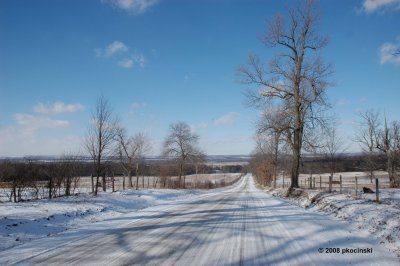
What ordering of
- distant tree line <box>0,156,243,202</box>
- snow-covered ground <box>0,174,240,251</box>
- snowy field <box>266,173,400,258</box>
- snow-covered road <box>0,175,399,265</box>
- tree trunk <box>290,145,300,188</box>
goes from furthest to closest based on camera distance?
tree trunk <box>290,145,300,188</box> → distant tree line <box>0,156,243,202</box> → snow-covered ground <box>0,174,240,251</box> → snowy field <box>266,173,400,258</box> → snow-covered road <box>0,175,399,265</box>

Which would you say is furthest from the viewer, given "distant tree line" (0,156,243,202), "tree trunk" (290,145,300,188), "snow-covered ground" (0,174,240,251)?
"tree trunk" (290,145,300,188)

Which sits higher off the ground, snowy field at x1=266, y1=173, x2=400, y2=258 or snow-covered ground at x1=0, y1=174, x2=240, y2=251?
snowy field at x1=266, y1=173, x2=400, y2=258

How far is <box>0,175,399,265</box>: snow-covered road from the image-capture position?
7680mm

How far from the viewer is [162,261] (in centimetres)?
749

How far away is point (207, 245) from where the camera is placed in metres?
9.10

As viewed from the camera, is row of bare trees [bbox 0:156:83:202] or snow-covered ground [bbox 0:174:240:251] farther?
row of bare trees [bbox 0:156:83:202]

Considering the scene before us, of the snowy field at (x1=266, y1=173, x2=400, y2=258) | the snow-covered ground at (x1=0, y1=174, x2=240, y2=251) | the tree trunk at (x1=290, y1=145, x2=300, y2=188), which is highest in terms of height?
the tree trunk at (x1=290, y1=145, x2=300, y2=188)

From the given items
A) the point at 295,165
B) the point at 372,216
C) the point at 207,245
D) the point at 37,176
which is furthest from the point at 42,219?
the point at 295,165

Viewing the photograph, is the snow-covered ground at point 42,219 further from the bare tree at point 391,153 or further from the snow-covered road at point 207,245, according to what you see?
the bare tree at point 391,153

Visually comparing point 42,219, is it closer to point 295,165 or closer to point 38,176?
point 38,176

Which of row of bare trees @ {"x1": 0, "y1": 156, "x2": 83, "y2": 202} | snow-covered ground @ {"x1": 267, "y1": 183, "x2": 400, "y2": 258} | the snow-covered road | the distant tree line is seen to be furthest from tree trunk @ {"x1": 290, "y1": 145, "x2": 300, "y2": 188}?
row of bare trees @ {"x1": 0, "y1": 156, "x2": 83, "y2": 202}

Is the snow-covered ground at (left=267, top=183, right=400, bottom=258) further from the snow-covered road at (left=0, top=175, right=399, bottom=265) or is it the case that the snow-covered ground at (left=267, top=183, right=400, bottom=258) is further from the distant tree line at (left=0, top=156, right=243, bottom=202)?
the distant tree line at (left=0, top=156, right=243, bottom=202)

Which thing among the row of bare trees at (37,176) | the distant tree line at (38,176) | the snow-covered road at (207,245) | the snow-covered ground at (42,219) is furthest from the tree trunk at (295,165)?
the row of bare trees at (37,176)

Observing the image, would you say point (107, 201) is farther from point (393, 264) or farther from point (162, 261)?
point (393, 264)
